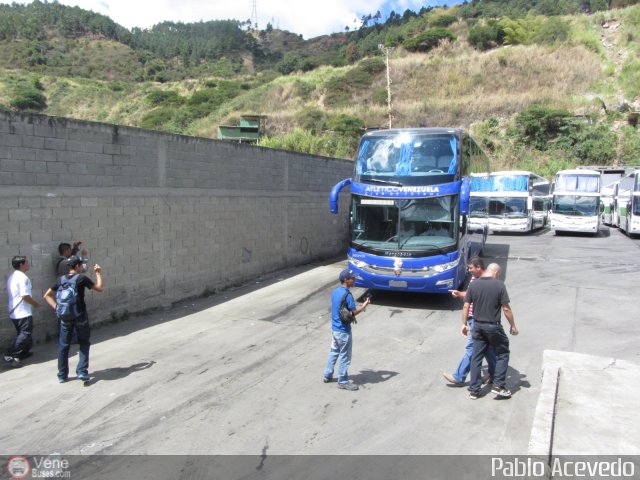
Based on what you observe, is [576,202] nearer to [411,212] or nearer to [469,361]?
[411,212]

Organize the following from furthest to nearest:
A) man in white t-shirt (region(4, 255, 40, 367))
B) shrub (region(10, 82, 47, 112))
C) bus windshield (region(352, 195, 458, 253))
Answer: shrub (region(10, 82, 47, 112))
bus windshield (region(352, 195, 458, 253))
man in white t-shirt (region(4, 255, 40, 367))

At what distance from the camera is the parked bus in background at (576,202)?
25812mm

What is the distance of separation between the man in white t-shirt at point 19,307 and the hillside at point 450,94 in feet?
79.6

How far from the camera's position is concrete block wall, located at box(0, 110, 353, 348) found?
734 centimetres

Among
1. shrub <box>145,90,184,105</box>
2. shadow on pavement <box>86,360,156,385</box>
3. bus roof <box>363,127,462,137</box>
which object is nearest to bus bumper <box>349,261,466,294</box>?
bus roof <box>363,127,462,137</box>

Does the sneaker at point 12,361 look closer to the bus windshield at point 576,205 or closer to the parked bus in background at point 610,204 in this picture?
the bus windshield at point 576,205

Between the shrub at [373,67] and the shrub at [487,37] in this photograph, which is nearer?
the shrub at [373,67]

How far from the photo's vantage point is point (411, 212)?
A: 34.5 feet

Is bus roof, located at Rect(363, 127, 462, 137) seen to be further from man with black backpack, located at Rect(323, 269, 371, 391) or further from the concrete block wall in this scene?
man with black backpack, located at Rect(323, 269, 371, 391)

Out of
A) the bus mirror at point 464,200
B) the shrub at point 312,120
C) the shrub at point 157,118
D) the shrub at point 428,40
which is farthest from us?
the shrub at point 428,40

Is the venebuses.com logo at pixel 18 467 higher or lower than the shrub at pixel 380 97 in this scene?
lower

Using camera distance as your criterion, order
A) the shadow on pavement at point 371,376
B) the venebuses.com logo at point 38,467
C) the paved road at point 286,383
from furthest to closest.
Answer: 1. the shadow on pavement at point 371,376
2. the paved road at point 286,383
3. the venebuses.com logo at point 38,467

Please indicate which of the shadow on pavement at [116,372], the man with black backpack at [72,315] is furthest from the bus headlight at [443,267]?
the man with black backpack at [72,315]

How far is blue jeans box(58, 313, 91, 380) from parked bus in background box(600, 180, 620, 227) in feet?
115
